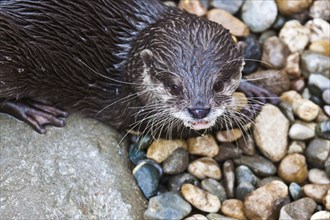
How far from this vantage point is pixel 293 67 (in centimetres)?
375

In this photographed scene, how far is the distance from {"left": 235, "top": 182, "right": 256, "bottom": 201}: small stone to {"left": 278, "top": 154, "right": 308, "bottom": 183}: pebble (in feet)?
0.52

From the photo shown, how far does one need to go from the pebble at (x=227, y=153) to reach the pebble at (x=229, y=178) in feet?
0.15

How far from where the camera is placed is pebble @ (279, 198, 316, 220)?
10.3 ft

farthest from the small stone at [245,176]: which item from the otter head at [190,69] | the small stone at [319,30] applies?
the small stone at [319,30]

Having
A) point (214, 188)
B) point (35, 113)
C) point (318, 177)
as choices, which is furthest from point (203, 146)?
point (35, 113)

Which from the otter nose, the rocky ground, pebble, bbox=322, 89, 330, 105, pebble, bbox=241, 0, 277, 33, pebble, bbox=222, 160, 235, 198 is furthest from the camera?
pebble, bbox=241, 0, 277, 33

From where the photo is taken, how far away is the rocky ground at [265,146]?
3258mm

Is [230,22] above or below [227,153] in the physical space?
above

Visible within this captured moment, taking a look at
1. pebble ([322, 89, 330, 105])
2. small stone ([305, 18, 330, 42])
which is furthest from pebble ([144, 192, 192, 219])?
small stone ([305, 18, 330, 42])

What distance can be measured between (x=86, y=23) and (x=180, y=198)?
0.87 m

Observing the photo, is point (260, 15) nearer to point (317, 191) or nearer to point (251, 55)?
point (251, 55)

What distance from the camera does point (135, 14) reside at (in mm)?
3391

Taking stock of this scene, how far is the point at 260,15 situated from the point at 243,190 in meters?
1.00

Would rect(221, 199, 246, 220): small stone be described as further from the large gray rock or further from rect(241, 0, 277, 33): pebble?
rect(241, 0, 277, 33): pebble
